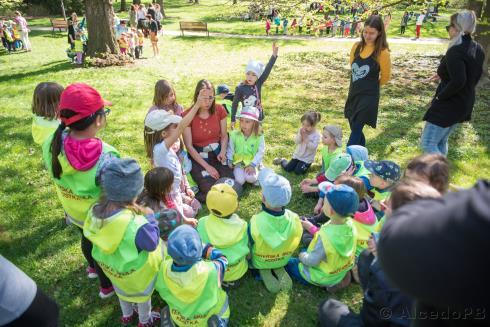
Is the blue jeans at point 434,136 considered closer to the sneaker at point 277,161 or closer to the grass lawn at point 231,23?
the sneaker at point 277,161

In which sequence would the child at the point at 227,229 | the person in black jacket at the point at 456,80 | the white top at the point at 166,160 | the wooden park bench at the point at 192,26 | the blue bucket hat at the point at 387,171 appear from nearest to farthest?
the child at the point at 227,229
the blue bucket hat at the point at 387,171
the white top at the point at 166,160
the person in black jacket at the point at 456,80
the wooden park bench at the point at 192,26

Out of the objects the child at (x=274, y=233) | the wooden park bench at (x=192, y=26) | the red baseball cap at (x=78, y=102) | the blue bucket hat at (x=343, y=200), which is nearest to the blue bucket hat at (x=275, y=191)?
the child at (x=274, y=233)

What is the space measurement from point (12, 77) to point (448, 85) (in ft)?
40.3

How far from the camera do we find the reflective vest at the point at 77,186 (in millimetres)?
2949

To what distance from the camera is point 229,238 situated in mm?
3205

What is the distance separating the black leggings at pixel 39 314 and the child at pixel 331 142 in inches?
156

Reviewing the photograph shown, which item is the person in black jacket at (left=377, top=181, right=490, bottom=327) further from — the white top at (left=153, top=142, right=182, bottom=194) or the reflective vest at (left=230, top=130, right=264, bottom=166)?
the reflective vest at (left=230, top=130, right=264, bottom=166)

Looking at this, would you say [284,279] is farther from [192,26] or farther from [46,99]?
[192,26]

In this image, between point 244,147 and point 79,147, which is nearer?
point 79,147

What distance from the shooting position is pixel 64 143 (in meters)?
2.89

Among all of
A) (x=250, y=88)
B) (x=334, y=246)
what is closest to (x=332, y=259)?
(x=334, y=246)

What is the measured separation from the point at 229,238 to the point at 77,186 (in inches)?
55.8

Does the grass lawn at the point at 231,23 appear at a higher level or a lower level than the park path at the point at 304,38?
higher

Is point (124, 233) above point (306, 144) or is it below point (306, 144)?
above
